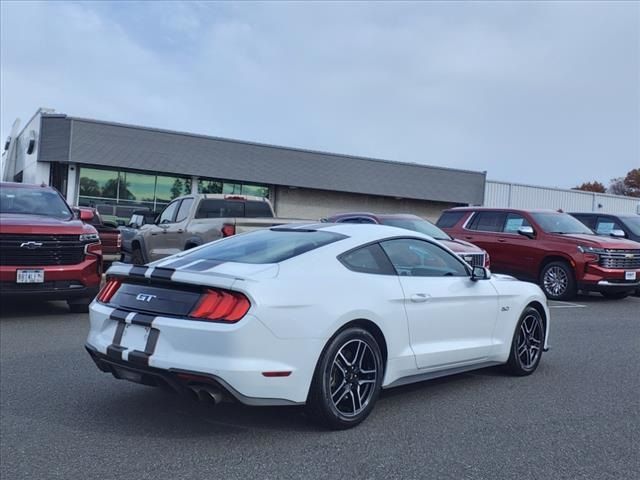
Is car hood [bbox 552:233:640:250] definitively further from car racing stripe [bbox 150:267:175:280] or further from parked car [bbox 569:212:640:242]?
car racing stripe [bbox 150:267:175:280]

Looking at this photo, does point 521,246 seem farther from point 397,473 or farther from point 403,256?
point 397,473

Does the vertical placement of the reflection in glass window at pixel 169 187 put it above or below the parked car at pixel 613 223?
above

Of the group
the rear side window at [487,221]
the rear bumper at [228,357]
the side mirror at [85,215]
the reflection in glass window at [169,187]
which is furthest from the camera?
the reflection in glass window at [169,187]

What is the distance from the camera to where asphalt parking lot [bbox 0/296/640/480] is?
413 centimetres

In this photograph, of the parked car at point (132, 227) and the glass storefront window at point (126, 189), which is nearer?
the parked car at point (132, 227)

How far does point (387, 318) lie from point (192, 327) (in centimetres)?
152

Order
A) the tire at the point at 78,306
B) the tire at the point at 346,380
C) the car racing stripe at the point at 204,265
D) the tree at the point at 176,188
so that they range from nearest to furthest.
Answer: the tire at the point at 346,380
the car racing stripe at the point at 204,265
the tire at the point at 78,306
the tree at the point at 176,188

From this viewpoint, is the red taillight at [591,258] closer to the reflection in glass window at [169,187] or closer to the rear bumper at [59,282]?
the rear bumper at [59,282]

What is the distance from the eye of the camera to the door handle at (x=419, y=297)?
17.6ft

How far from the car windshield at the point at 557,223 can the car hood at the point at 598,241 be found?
1.17ft

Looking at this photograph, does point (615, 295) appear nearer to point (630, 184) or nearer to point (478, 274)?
point (478, 274)

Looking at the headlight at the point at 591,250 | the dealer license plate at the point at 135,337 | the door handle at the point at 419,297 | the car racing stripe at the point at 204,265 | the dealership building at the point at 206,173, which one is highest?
the dealership building at the point at 206,173

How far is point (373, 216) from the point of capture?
44.9ft

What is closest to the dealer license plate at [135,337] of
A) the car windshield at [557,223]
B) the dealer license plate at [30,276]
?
the dealer license plate at [30,276]
